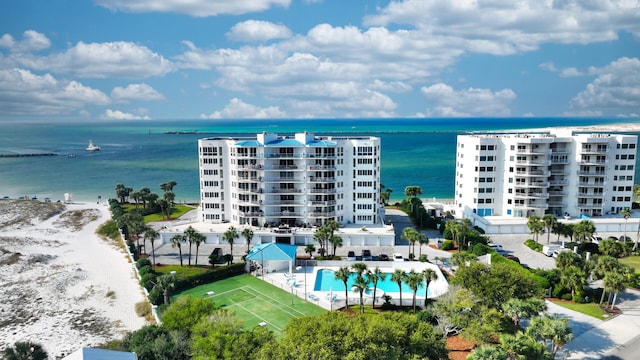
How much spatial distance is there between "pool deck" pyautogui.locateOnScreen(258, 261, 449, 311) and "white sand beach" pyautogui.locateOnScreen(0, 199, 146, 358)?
15.5 meters

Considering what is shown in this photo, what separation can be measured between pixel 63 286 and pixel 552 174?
72253 millimetres

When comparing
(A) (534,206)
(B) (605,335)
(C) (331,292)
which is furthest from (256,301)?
(A) (534,206)

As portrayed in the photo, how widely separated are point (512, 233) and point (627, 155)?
23.0 metres

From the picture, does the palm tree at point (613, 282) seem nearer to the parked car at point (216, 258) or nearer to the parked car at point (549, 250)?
the parked car at point (549, 250)

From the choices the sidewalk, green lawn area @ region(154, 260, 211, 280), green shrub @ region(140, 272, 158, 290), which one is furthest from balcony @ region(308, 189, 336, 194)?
the sidewalk

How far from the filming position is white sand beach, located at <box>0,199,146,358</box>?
41875 mm

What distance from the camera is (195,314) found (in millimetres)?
36188

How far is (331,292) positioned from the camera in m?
45.7

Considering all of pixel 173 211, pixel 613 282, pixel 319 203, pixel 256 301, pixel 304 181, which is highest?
pixel 304 181

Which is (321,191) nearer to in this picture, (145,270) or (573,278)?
(145,270)

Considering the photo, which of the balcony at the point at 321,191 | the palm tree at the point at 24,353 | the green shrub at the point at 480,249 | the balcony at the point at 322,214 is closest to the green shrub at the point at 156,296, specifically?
the palm tree at the point at 24,353

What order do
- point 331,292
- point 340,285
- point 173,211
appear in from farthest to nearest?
point 173,211, point 340,285, point 331,292

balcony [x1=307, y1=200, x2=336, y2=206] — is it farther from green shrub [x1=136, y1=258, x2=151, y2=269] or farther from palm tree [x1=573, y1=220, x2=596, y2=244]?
palm tree [x1=573, y1=220, x2=596, y2=244]

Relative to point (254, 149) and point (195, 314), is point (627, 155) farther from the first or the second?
point (195, 314)
